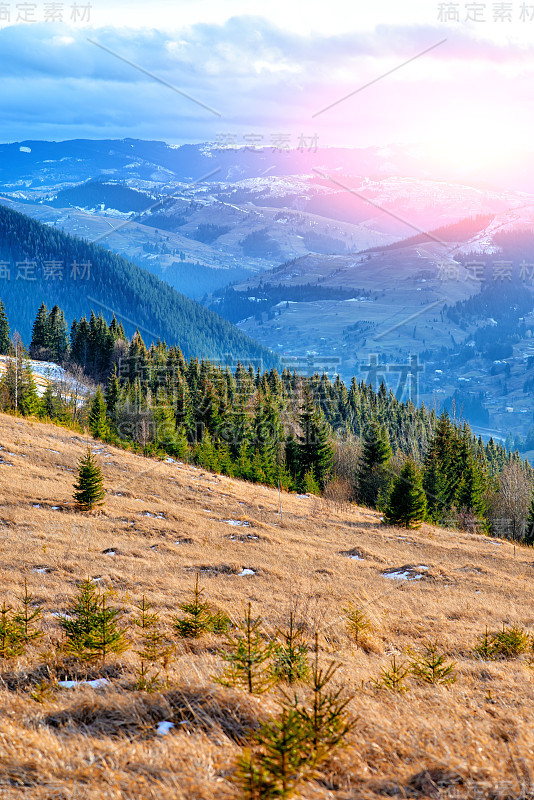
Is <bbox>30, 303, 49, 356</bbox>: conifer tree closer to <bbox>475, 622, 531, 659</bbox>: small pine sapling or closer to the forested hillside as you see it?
the forested hillside

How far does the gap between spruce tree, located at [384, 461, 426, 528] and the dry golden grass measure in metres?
1.24

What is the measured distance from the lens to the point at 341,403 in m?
112

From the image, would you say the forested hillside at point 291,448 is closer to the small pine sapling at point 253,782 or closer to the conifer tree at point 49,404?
the conifer tree at point 49,404

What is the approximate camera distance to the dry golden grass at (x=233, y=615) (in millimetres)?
5344

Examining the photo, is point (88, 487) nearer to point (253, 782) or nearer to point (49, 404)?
point (253, 782)

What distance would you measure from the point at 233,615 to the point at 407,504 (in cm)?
2614

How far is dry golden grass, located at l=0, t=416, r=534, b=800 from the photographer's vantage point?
17.5 ft

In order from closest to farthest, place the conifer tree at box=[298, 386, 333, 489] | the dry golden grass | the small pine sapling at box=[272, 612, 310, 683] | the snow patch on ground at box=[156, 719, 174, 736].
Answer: the dry golden grass
the snow patch on ground at box=[156, 719, 174, 736]
the small pine sapling at box=[272, 612, 310, 683]
the conifer tree at box=[298, 386, 333, 489]

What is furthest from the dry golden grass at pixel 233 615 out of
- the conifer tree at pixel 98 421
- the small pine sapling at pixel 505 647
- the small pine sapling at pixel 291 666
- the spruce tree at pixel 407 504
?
the conifer tree at pixel 98 421

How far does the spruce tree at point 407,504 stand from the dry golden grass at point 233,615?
124 centimetres

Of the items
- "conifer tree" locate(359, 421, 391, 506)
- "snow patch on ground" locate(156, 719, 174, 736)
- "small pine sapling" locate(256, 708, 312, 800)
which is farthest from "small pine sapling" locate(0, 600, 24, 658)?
"conifer tree" locate(359, 421, 391, 506)

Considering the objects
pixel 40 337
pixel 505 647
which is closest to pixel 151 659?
pixel 505 647

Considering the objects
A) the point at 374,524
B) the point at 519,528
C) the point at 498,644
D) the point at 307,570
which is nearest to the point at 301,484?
the point at 374,524

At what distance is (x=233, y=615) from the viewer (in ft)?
46.7
